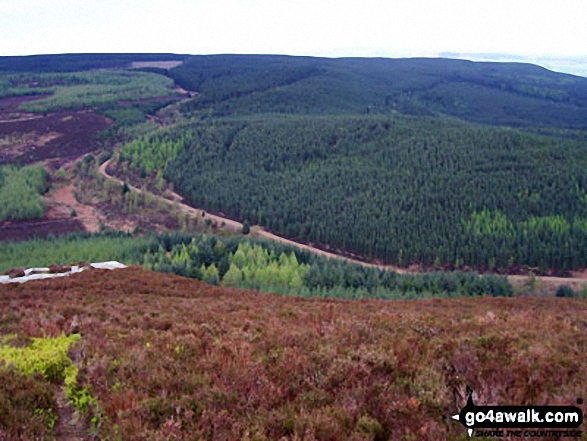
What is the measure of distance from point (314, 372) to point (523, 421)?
382 cm

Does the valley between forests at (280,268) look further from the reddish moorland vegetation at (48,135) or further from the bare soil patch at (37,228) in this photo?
the reddish moorland vegetation at (48,135)

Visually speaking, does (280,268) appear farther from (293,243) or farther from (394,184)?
(394,184)

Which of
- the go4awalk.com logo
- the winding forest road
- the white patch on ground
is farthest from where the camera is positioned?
the winding forest road

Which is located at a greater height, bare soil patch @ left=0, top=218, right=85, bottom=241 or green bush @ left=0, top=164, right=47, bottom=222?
green bush @ left=0, top=164, right=47, bottom=222

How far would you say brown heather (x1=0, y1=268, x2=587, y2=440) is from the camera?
7820 millimetres

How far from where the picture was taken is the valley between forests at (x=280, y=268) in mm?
8602

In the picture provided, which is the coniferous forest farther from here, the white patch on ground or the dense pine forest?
the white patch on ground

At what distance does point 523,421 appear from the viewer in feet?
24.8

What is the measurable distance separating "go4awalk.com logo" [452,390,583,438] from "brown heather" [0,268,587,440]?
308 millimetres

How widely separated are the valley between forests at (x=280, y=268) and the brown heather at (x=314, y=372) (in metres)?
0.05

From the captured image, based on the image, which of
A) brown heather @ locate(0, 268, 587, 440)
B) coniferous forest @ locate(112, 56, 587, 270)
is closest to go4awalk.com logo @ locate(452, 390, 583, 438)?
brown heather @ locate(0, 268, 587, 440)

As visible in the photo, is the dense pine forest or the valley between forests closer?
the valley between forests

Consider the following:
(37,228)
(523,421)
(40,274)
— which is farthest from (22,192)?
(523,421)

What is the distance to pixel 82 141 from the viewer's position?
114500 millimetres
